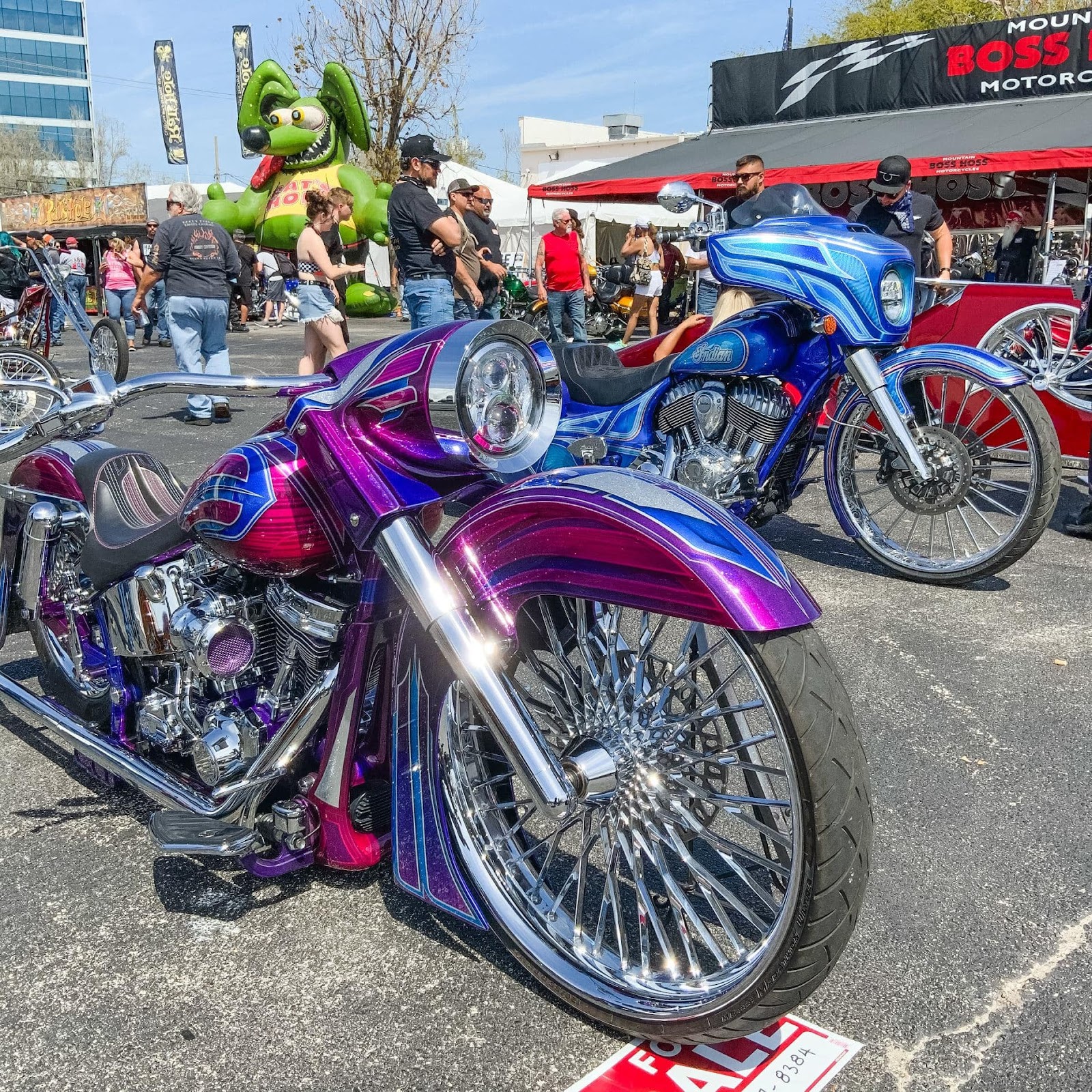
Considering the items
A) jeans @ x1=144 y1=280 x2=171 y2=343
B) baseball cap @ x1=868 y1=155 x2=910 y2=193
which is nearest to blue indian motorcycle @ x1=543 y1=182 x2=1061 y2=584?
baseball cap @ x1=868 y1=155 x2=910 y2=193

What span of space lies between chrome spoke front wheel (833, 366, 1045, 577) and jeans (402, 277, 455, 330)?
333 cm

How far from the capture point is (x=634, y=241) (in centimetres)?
1507

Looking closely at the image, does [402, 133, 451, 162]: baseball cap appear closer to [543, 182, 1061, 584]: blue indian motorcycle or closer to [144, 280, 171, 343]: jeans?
[543, 182, 1061, 584]: blue indian motorcycle

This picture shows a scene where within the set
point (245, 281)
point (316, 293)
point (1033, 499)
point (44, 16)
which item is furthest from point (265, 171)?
point (44, 16)

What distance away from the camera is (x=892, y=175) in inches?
264

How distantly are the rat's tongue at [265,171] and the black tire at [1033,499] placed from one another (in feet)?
63.9

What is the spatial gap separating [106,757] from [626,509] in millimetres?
1584

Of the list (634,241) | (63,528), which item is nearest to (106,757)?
(63,528)

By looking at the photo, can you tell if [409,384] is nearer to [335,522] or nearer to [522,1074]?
[335,522]

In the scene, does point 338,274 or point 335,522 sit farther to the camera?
point 338,274

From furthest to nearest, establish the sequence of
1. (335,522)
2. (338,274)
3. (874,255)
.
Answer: (338,274), (874,255), (335,522)

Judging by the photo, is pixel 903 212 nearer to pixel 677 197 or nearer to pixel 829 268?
pixel 829 268

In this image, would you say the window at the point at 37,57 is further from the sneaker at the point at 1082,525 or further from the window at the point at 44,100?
the sneaker at the point at 1082,525

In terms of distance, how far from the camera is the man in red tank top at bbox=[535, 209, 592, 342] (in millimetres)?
12617
